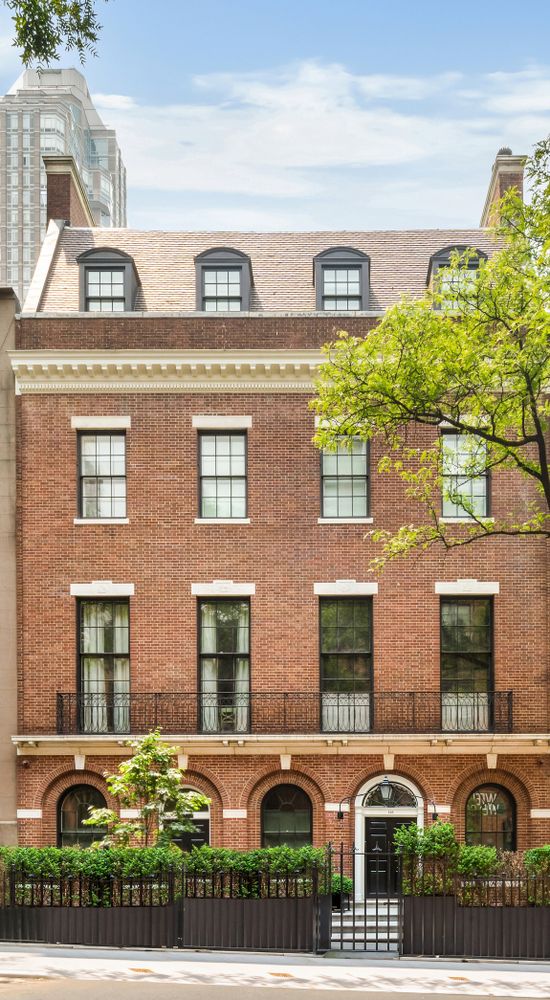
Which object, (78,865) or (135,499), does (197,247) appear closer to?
(135,499)

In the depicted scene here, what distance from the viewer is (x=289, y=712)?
24.0m

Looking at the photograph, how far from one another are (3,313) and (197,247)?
617 cm

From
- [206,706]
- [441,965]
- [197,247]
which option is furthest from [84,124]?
[441,965]

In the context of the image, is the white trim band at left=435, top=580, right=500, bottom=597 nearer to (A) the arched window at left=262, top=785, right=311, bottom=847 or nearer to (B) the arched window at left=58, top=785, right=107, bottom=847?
(A) the arched window at left=262, top=785, right=311, bottom=847

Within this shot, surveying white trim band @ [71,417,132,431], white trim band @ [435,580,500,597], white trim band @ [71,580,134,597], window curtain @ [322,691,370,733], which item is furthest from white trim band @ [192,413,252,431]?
window curtain @ [322,691,370,733]

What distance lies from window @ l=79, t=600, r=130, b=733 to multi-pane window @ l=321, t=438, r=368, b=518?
4.93 metres

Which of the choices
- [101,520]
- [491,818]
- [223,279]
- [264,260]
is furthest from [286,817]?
[264,260]

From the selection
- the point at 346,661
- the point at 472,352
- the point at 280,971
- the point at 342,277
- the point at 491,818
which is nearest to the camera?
the point at 280,971

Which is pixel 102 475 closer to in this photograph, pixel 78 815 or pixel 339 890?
pixel 78 815

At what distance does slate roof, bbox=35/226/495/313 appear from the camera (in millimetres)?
26812

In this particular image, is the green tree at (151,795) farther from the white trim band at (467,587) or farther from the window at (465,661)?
the white trim band at (467,587)

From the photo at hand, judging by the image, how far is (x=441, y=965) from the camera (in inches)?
627

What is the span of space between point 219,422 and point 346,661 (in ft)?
18.9

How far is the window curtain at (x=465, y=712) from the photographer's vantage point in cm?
2402
